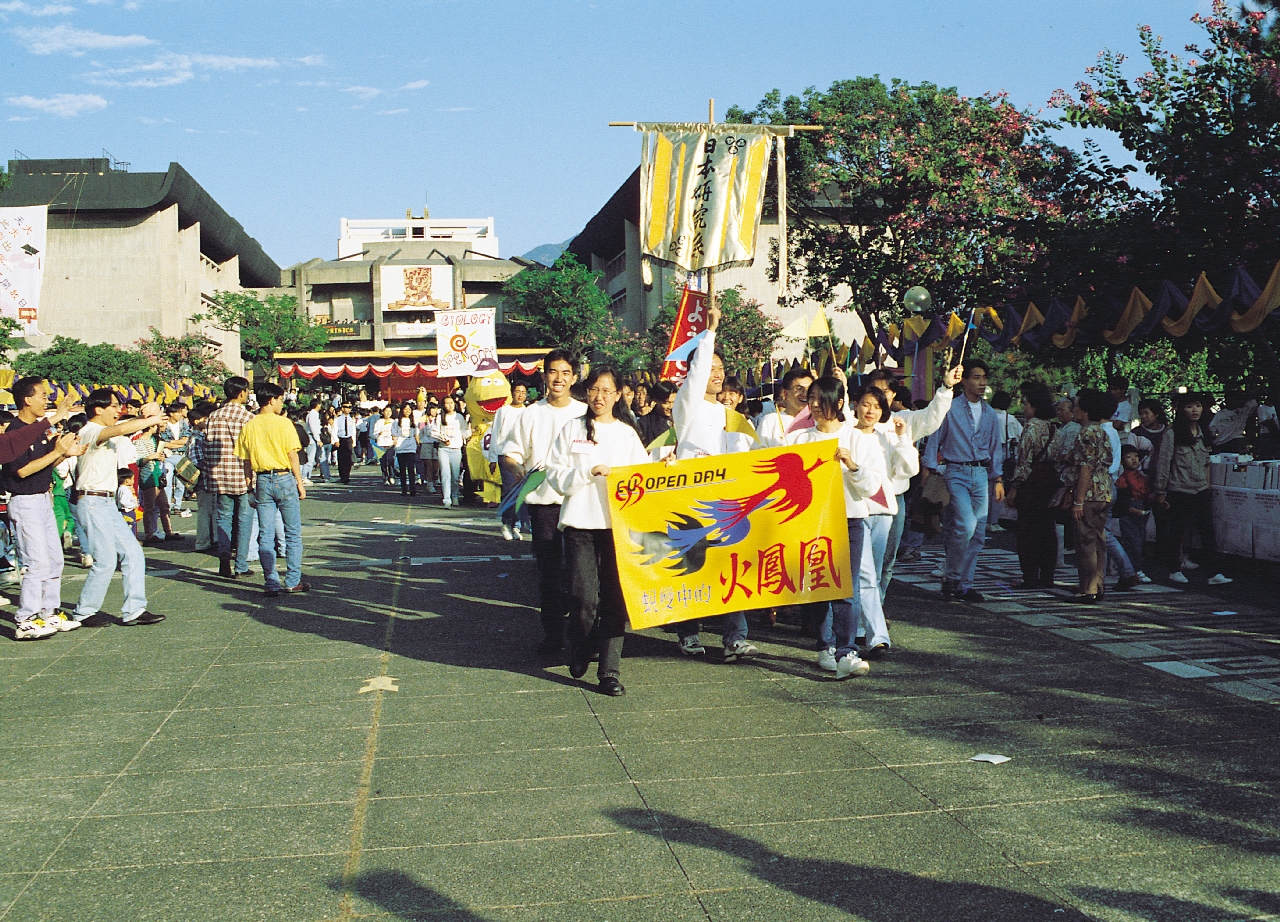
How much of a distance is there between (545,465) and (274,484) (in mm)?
3830

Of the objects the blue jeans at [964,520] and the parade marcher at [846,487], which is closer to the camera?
the parade marcher at [846,487]

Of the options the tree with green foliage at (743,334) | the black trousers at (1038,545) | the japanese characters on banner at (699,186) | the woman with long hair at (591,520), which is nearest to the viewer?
the woman with long hair at (591,520)

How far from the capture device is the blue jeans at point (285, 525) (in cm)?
1011

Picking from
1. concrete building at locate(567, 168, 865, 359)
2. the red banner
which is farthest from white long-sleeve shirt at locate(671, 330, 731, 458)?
concrete building at locate(567, 168, 865, 359)

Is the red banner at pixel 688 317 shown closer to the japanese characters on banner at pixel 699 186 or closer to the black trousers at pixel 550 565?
the japanese characters on banner at pixel 699 186

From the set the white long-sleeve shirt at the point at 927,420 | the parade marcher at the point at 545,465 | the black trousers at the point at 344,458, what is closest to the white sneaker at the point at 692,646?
the parade marcher at the point at 545,465

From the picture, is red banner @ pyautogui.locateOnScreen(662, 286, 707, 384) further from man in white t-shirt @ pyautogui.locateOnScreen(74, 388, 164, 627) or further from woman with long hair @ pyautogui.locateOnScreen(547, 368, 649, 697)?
woman with long hair @ pyautogui.locateOnScreen(547, 368, 649, 697)

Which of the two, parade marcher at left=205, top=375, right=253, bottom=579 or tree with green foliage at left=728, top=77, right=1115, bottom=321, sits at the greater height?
tree with green foliage at left=728, top=77, right=1115, bottom=321

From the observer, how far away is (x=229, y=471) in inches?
445

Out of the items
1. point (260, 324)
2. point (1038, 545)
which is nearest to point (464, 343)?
point (1038, 545)

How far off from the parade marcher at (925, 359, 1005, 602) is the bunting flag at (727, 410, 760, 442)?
194 cm

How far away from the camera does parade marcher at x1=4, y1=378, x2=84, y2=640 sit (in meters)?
7.97

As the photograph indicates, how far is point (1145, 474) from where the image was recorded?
10.6 metres

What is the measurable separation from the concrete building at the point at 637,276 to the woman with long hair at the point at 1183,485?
25.1m
